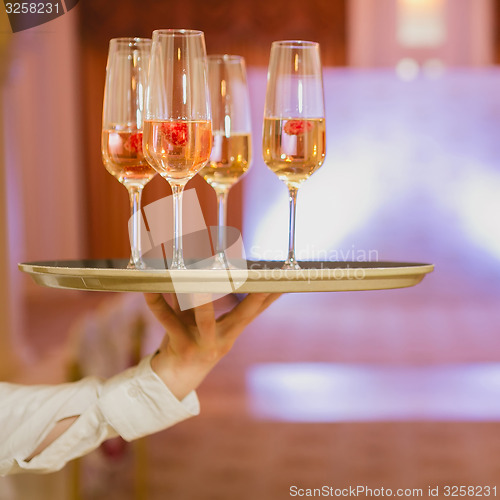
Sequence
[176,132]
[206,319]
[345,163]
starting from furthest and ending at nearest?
1. [345,163]
2. [206,319]
3. [176,132]

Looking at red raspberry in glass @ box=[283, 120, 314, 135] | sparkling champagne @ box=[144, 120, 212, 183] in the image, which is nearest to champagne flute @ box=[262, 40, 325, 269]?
red raspberry in glass @ box=[283, 120, 314, 135]

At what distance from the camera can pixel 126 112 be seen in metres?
1.09

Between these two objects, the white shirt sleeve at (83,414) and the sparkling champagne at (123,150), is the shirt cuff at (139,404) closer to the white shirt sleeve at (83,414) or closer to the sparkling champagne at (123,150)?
the white shirt sleeve at (83,414)

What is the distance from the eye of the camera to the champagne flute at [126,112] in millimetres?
1082

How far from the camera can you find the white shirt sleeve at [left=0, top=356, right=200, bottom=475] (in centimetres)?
120

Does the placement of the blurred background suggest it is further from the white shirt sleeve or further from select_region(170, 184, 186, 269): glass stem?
select_region(170, 184, 186, 269): glass stem

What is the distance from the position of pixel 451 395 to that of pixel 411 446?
109 cm

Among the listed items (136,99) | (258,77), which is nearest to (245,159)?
(136,99)

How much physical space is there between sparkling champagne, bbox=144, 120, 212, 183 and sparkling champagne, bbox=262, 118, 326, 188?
0.11m

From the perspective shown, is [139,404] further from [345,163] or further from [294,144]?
[345,163]

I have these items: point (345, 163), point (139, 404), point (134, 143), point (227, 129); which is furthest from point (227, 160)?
point (345, 163)

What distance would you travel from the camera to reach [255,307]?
1077 millimetres

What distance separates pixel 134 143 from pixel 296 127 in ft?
0.72

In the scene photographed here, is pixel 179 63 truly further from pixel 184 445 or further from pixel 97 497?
pixel 184 445
